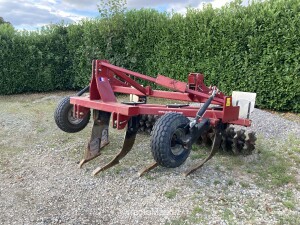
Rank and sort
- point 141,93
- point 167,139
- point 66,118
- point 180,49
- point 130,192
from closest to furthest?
1. point 167,139
2. point 130,192
3. point 141,93
4. point 66,118
5. point 180,49

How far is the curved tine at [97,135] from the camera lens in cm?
440

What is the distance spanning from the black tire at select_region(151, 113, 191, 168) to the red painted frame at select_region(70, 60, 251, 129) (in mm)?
500

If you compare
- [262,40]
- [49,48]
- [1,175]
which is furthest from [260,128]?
[49,48]

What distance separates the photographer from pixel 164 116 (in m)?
3.32

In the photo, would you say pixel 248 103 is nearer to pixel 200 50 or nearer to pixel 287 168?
pixel 287 168

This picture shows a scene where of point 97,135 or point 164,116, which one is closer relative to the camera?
point 164,116

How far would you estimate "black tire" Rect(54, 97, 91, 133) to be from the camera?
460cm

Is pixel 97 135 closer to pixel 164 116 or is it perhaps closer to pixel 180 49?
pixel 164 116

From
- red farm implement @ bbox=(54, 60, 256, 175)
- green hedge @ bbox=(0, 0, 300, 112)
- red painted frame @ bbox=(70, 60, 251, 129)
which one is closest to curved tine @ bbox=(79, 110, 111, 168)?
red farm implement @ bbox=(54, 60, 256, 175)

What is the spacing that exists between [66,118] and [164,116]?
1848mm

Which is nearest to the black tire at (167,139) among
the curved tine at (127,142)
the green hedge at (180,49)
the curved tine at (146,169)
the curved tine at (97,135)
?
the curved tine at (146,169)

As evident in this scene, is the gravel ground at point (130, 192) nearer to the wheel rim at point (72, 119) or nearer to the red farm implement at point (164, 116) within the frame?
the red farm implement at point (164, 116)

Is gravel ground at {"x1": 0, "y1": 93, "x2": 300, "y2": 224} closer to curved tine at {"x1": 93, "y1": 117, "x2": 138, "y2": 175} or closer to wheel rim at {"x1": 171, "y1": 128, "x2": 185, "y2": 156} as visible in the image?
curved tine at {"x1": 93, "y1": 117, "x2": 138, "y2": 175}

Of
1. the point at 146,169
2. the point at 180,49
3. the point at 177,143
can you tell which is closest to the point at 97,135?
the point at 146,169
